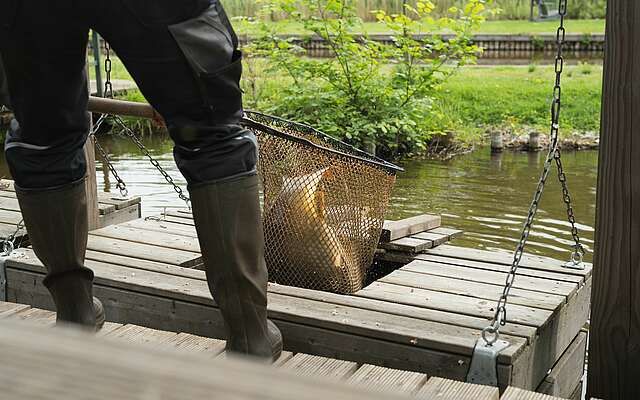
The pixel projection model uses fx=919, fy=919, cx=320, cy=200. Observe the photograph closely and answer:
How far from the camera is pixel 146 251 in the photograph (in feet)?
11.5

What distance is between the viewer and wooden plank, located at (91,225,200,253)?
3625 millimetres

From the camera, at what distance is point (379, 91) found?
33.5 ft

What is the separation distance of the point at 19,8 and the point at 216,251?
665mm

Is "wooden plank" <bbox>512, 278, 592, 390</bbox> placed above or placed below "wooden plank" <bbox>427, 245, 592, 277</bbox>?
below

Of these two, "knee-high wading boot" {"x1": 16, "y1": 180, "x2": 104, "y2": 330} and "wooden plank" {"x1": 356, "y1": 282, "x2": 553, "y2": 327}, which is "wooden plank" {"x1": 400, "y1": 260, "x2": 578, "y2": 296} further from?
"knee-high wading boot" {"x1": 16, "y1": 180, "x2": 104, "y2": 330}

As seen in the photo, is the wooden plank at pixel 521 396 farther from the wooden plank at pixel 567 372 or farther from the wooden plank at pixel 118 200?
the wooden plank at pixel 118 200

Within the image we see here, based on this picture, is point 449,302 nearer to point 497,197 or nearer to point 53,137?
point 53,137

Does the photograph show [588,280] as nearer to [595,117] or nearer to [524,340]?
[524,340]

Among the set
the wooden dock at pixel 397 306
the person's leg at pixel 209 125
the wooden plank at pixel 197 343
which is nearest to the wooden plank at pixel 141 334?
the wooden plank at pixel 197 343

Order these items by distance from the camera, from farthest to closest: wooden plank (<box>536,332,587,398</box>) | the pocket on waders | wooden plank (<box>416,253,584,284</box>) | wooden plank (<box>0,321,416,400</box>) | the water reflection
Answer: the water reflection, wooden plank (<box>416,253,584,284</box>), wooden plank (<box>536,332,587,398</box>), the pocket on waders, wooden plank (<box>0,321,416,400</box>)

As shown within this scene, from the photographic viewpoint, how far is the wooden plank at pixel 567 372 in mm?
2861

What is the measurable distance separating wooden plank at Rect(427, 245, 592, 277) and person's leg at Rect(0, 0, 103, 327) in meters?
1.59

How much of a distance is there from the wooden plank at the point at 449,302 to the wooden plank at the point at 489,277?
0.23m

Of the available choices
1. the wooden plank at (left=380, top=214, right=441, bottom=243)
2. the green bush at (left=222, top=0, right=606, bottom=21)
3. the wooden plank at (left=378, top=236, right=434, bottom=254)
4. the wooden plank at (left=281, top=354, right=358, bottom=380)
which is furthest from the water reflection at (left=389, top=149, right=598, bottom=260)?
the green bush at (left=222, top=0, right=606, bottom=21)
